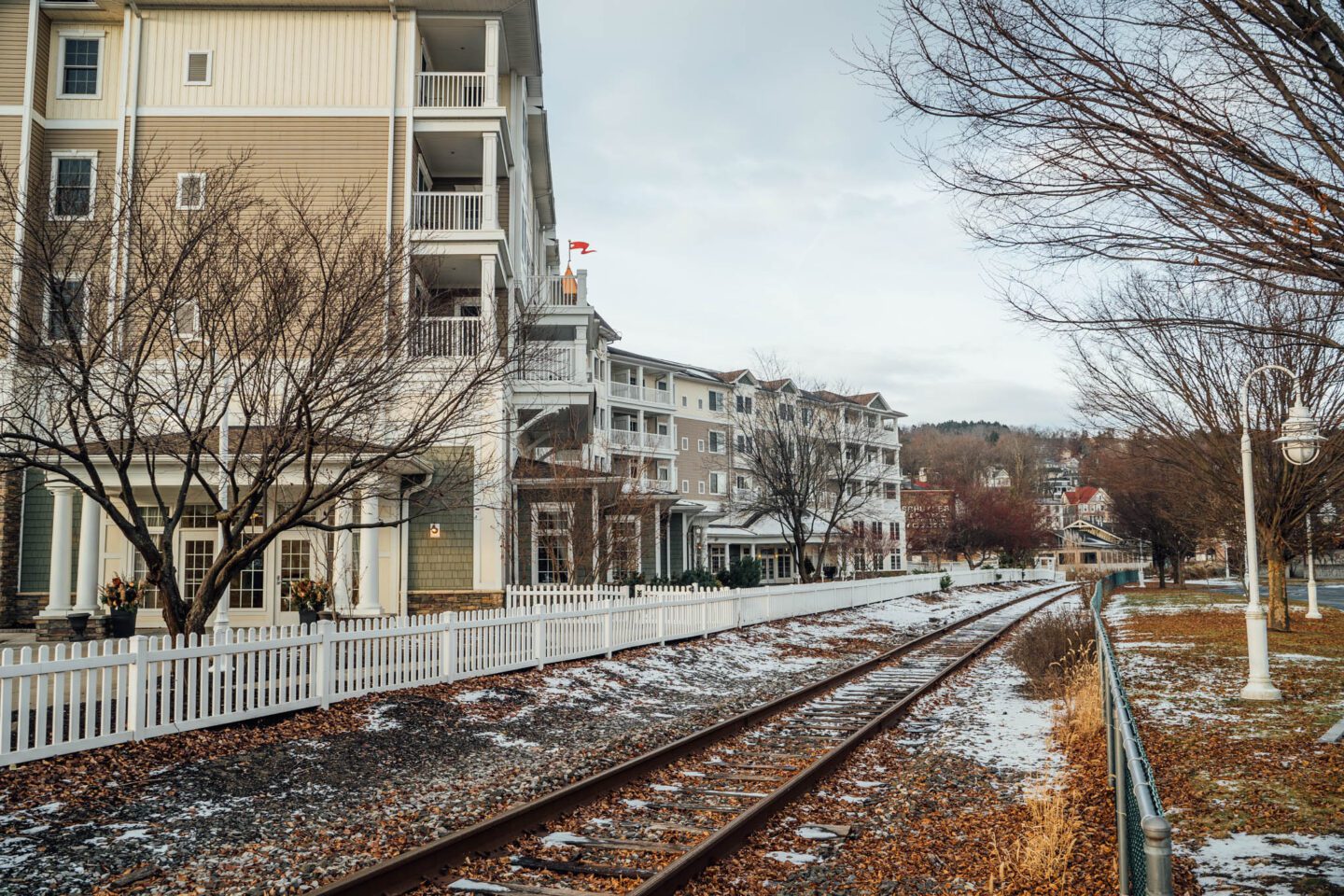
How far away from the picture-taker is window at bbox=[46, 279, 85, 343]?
34.1ft

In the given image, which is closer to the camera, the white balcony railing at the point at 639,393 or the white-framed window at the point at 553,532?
the white-framed window at the point at 553,532

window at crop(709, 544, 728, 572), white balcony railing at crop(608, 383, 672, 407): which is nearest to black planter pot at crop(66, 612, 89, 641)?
white balcony railing at crop(608, 383, 672, 407)

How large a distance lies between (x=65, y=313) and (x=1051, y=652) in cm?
1411

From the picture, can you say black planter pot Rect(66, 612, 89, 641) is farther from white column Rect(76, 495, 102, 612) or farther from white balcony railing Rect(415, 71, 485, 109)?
white balcony railing Rect(415, 71, 485, 109)

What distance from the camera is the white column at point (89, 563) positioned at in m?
18.1

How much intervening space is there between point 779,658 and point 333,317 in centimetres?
1084

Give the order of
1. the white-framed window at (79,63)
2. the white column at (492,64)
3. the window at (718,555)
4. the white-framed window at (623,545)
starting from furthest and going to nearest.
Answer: the window at (718,555), the white-framed window at (623,545), the white-framed window at (79,63), the white column at (492,64)

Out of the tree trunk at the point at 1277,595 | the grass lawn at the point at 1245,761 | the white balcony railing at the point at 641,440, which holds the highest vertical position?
the white balcony railing at the point at 641,440

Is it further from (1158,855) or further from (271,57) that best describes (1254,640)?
(271,57)

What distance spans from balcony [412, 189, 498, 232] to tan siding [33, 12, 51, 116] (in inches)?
337

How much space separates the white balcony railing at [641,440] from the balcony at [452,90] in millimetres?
21418

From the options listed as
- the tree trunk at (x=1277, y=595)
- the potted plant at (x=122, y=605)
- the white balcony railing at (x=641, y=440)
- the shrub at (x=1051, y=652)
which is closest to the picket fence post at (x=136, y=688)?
the potted plant at (x=122, y=605)

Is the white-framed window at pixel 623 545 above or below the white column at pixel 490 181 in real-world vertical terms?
below

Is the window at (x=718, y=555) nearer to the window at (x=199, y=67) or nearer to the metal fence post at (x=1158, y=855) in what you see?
the window at (x=199, y=67)
